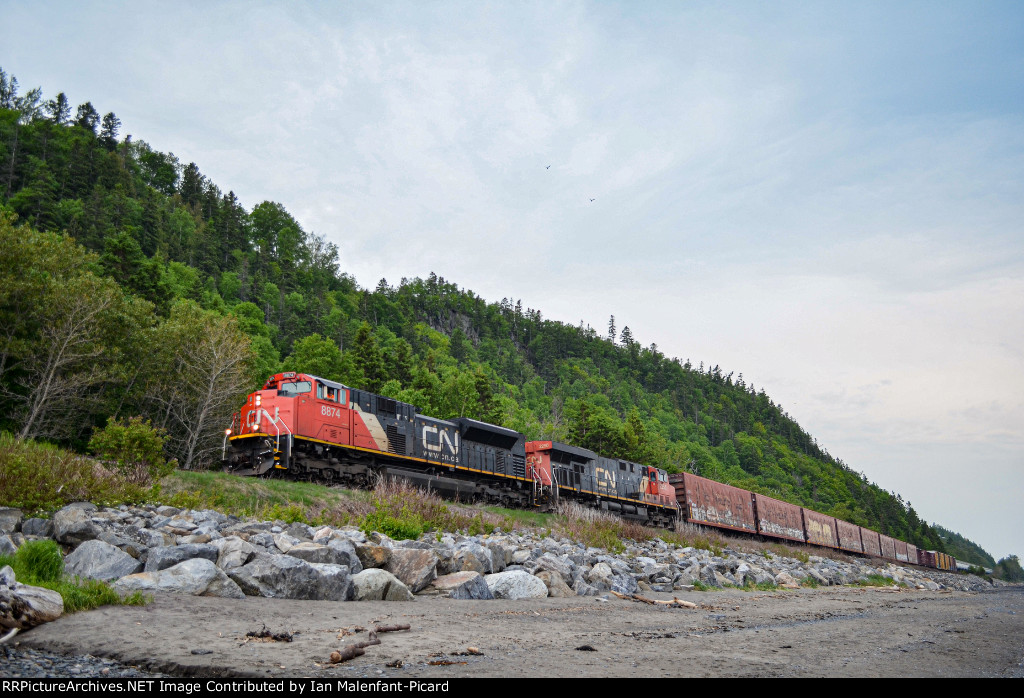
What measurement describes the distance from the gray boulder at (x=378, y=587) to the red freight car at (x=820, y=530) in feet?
167

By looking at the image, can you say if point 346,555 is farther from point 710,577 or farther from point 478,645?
point 710,577

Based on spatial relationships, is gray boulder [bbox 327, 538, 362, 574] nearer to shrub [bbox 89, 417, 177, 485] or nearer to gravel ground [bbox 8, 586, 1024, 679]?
gravel ground [bbox 8, 586, 1024, 679]

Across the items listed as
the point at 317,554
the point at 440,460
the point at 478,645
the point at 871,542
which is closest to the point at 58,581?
the point at 317,554

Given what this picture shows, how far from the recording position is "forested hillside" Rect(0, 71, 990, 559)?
30.4m

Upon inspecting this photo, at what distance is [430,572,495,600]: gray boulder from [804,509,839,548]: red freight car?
49.3 m

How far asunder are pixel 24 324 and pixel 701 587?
106ft

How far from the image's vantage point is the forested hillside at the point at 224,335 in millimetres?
30438

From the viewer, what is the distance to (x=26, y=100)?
120m

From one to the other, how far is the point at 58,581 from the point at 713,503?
4122 centimetres

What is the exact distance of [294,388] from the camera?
71.2ft

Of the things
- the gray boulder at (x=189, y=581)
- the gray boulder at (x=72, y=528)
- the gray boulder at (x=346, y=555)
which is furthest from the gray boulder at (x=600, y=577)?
the gray boulder at (x=72, y=528)

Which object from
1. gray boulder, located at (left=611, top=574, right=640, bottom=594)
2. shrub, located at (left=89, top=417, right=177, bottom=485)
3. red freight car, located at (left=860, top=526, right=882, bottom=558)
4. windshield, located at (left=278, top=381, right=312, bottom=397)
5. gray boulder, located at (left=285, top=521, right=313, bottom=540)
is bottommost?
red freight car, located at (left=860, top=526, right=882, bottom=558)

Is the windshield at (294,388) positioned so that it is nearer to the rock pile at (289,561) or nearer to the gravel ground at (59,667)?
the rock pile at (289,561)

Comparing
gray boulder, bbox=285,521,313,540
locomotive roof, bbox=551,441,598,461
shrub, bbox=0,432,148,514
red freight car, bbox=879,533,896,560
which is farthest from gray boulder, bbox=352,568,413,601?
red freight car, bbox=879,533,896,560
